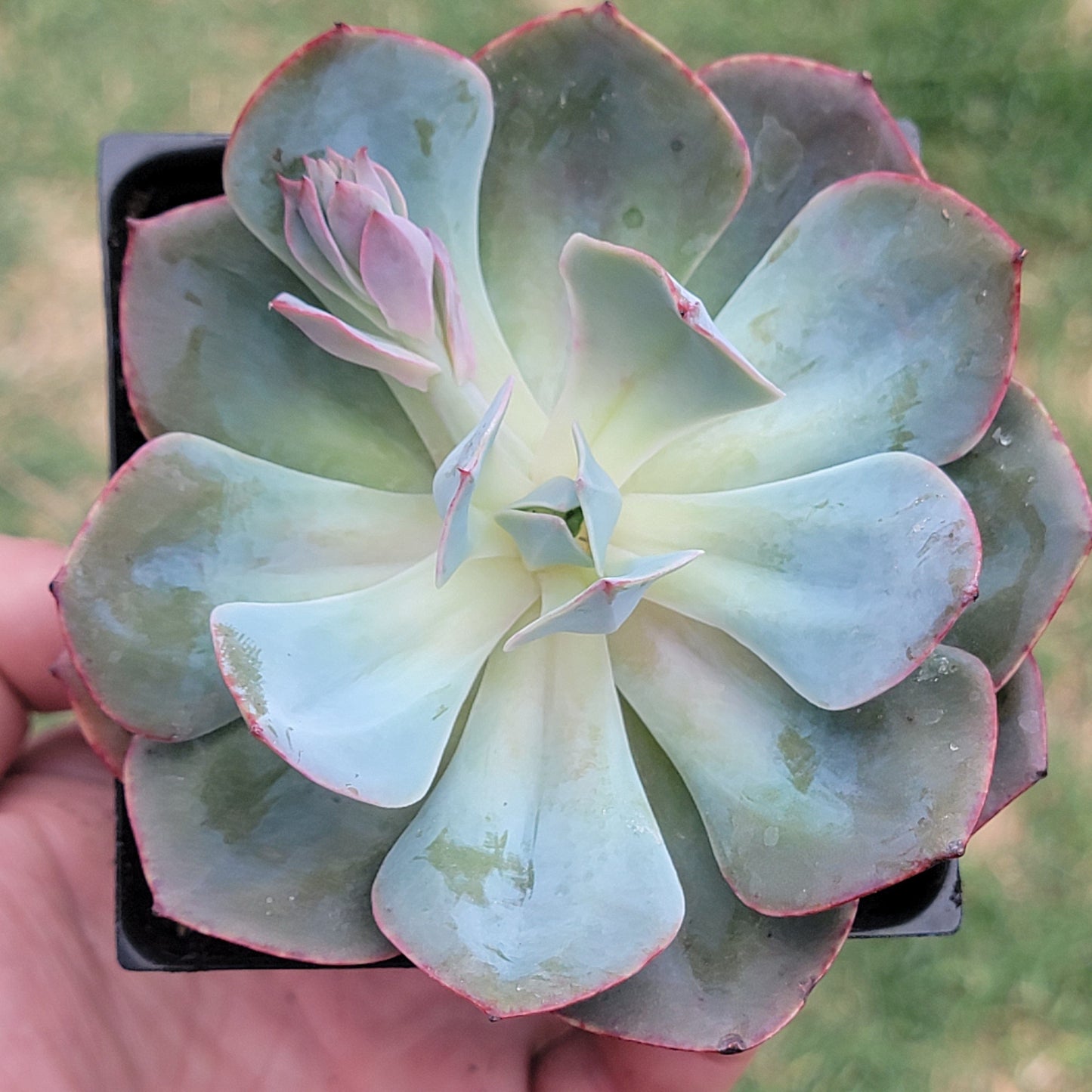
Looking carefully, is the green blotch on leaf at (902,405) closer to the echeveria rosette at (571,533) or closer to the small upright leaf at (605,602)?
the echeveria rosette at (571,533)

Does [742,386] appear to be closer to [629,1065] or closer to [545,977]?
[545,977]

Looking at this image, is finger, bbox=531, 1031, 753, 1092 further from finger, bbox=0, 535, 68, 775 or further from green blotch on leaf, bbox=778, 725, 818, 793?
finger, bbox=0, 535, 68, 775

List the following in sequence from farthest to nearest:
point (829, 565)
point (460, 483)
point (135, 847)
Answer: point (135, 847), point (829, 565), point (460, 483)

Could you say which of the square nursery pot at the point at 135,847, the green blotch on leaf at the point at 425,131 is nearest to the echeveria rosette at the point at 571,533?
the green blotch on leaf at the point at 425,131

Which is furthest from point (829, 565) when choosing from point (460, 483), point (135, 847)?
point (135, 847)

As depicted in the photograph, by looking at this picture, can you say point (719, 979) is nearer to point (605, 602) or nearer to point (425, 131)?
point (605, 602)

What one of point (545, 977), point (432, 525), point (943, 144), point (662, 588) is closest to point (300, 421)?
point (432, 525)
